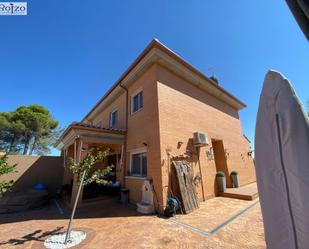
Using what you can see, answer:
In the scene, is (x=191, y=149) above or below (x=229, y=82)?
below

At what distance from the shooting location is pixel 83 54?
31.6 ft

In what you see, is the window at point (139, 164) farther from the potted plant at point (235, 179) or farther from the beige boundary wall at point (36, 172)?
the beige boundary wall at point (36, 172)

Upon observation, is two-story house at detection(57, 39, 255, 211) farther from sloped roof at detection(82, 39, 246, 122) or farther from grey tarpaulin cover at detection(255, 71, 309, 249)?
grey tarpaulin cover at detection(255, 71, 309, 249)

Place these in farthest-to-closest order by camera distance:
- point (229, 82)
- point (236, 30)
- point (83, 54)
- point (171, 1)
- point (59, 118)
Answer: point (59, 118)
point (229, 82)
point (83, 54)
point (236, 30)
point (171, 1)

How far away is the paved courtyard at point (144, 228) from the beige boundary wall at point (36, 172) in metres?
4.00

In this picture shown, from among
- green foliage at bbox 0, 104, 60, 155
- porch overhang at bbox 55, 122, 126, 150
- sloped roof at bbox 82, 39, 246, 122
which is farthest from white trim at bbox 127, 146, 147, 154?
green foliage at bbox 0, 104, 60, 155

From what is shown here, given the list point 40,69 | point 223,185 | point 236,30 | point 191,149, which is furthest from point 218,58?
point 40,69

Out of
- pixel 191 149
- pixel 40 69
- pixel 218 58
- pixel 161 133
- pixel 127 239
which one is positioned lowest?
pixel 127 239

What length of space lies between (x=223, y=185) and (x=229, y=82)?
869 cm

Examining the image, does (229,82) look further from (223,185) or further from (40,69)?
(40,69)

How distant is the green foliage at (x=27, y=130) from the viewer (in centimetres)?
1798

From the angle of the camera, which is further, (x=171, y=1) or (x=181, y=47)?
(x=181, y=47)

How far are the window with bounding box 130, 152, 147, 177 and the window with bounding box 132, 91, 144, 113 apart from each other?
279cm

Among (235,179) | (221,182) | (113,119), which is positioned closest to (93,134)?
(113,119)
